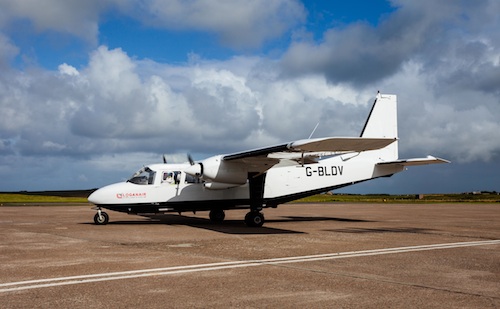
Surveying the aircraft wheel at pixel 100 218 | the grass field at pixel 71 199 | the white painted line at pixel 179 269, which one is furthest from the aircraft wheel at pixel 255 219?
the grass field at pixel 71 199

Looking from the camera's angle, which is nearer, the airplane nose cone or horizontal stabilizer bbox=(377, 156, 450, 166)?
the airplane nose cone

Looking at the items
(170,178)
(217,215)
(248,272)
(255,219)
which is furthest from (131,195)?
(248,272)

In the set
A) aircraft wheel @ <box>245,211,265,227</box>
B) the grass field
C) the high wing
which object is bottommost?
aircraft wheel @ <box>245,211,265,227</box>

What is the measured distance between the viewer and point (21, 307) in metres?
6.21

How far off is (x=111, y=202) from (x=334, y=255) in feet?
38.6

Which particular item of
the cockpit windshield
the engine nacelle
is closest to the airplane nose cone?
the cockpit windshield

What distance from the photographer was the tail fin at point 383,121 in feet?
78.8

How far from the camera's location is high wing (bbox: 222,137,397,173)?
14.1m

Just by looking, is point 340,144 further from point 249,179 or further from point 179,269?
point 249,179

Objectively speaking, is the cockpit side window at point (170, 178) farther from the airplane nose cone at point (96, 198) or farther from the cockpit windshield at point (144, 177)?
the airplane nose cone at point (96, 198)

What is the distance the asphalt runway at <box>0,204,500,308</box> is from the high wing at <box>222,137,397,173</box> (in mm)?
A: 2857

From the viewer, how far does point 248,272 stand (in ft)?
29.3

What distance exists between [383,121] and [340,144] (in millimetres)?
10632

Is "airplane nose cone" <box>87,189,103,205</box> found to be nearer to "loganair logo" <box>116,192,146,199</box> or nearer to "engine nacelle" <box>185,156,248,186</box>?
"loganair logo" <box>116,192,146,199</box>
